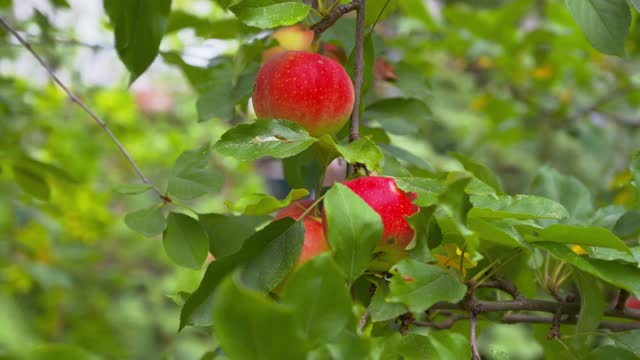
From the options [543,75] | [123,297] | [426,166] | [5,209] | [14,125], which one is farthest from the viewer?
[123,297]

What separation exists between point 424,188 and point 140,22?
0.32 m

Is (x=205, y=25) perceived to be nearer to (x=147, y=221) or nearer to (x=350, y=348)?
(x=147, y=221)

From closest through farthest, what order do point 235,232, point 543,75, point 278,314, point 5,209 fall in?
point 278,314, point 235,232, point 5,209, point 543,75

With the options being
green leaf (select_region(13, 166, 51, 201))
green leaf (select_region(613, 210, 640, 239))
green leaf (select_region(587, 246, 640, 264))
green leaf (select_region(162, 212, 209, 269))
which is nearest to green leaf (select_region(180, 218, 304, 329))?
green leaf (select_region(162, 212, 209, 269))

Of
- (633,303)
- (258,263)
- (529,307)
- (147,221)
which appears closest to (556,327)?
(529,307)

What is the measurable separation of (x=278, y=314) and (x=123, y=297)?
6.28 feet

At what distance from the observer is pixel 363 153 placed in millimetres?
463

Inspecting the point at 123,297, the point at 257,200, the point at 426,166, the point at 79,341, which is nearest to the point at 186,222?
the point at 257,200

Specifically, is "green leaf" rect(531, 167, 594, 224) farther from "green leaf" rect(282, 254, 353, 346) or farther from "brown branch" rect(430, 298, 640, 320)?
"green leaf" rect(282, 254, 353, 346)

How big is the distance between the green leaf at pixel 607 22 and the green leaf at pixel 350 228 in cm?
23

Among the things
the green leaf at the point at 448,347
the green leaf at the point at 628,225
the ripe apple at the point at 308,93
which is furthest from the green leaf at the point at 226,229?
the green leaf at the point at 628,225

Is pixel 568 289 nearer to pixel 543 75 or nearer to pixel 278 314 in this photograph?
pixel 278 314

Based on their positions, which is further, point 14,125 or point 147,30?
point 14,125

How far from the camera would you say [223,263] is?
18.3 inches
